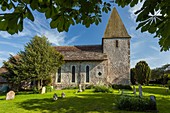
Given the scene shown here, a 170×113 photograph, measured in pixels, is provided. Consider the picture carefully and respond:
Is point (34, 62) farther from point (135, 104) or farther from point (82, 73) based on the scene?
point (135, 104)

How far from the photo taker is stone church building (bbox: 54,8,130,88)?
34594mm

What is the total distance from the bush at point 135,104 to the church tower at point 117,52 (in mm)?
20527

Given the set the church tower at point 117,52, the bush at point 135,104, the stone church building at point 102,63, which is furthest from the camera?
the church tower at point 117,52

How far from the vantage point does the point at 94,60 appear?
34.5m

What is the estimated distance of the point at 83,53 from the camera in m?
36.0

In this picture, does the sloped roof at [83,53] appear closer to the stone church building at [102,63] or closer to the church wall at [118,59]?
the stone church building at [102,63]

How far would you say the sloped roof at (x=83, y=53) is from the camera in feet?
114

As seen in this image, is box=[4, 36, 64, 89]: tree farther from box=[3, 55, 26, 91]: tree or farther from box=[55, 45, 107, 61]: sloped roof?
box=[55, 45, 107, 61]: sloped roof

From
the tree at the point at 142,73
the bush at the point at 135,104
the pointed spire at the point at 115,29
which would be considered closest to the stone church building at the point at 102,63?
the pointed spire at the point at 115,29

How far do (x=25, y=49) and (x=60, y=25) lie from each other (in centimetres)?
2798

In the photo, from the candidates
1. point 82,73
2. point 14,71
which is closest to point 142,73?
point 82,73

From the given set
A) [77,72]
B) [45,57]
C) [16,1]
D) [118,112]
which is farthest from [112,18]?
[16,1]

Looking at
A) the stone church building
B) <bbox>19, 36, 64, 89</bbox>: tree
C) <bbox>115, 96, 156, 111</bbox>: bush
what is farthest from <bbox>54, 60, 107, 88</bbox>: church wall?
<bbox>115, 96, 156, 111</bbox>: bush

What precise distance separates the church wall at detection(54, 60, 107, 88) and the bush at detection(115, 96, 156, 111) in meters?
19.6
